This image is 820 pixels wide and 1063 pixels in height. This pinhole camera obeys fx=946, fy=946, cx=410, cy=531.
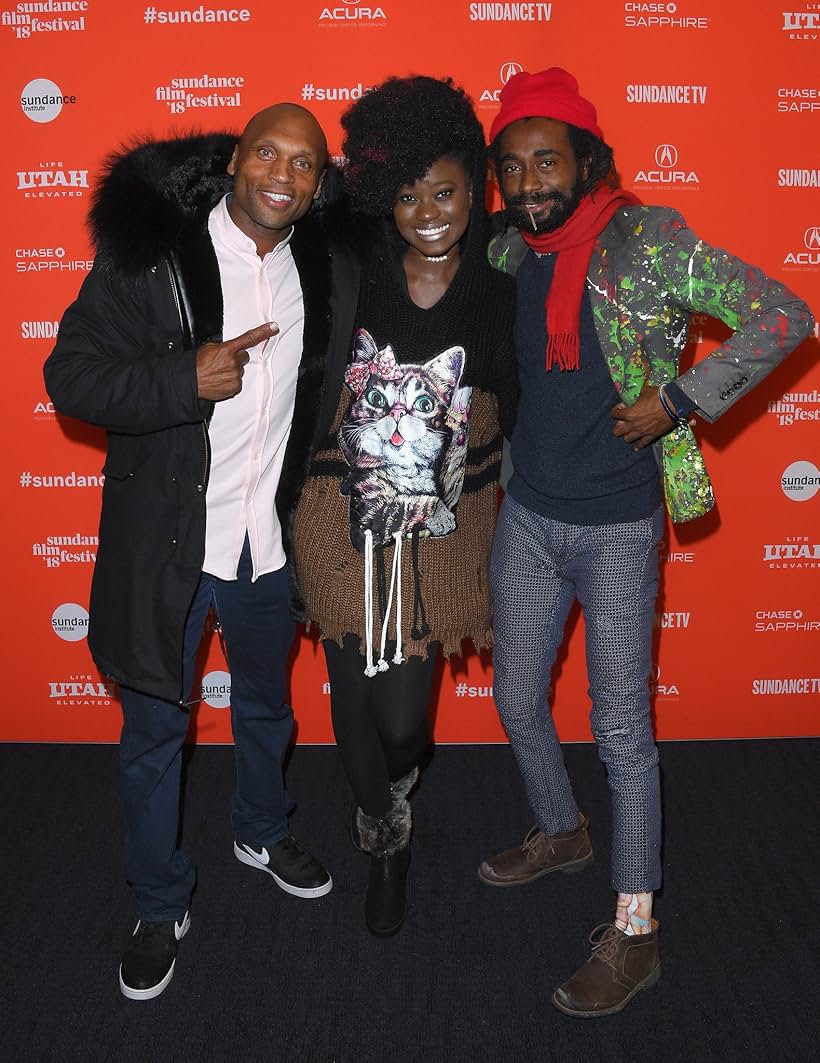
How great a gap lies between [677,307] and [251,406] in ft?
3.12

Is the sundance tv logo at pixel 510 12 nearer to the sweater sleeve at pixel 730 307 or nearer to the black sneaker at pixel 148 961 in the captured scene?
the sweater sleeve at pixel 730 307

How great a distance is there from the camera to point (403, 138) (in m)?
1.95

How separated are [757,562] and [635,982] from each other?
152 centimetres

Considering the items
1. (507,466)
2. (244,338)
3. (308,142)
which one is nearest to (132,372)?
(244,338)

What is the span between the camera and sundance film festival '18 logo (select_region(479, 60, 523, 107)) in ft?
9.00

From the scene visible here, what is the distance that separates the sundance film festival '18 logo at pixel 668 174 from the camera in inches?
112

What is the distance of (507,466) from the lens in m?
2.45

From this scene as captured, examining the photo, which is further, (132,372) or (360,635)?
(360,635)

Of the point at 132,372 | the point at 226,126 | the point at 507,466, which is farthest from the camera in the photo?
the point at 226,126

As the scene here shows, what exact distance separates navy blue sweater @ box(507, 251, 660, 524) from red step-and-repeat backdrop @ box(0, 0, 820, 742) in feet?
3.19

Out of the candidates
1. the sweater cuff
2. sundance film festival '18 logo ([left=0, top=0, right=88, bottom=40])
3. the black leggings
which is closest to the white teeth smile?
the sweater cuff

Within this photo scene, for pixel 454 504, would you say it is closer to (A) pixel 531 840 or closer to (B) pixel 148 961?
(A) pixel 531 840

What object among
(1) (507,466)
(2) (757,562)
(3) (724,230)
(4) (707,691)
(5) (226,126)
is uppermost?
(5) (226,126)

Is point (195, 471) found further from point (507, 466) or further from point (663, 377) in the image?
point (663, 377)
